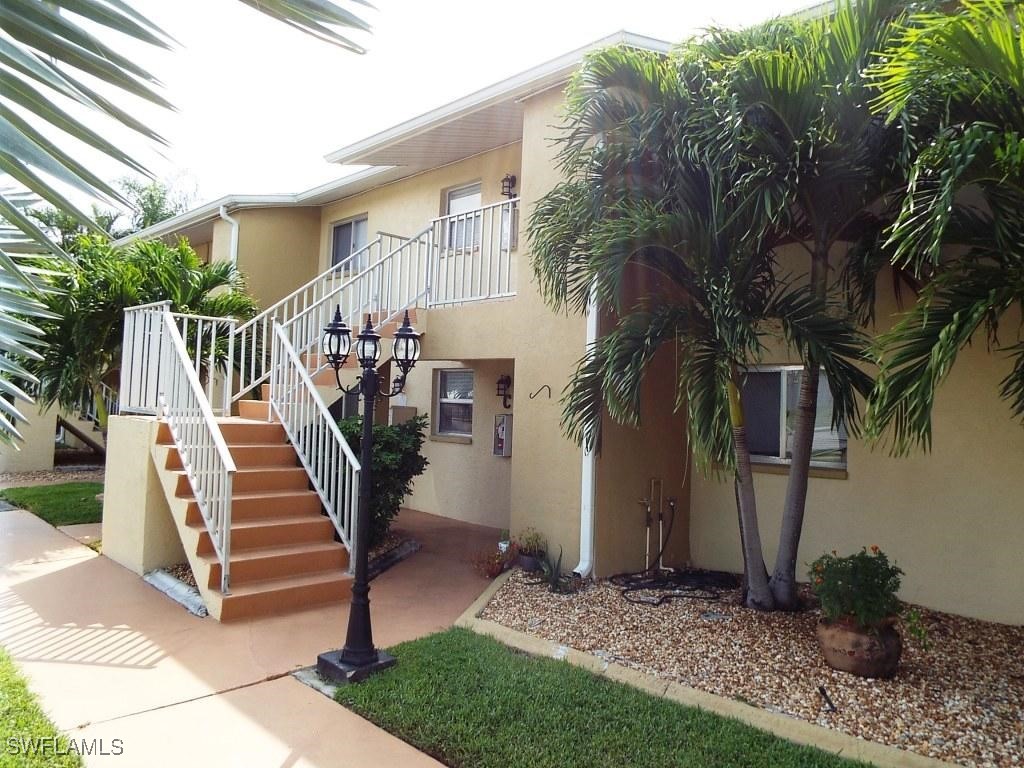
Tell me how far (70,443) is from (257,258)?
25.8ft

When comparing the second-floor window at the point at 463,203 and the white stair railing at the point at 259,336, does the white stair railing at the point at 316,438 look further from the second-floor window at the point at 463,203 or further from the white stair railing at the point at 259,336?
the second-floor window at the point at 463,203

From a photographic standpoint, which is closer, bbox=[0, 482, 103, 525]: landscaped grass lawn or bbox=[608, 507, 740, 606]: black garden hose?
bbox=[608, 507, 740, 606]: black garden hose

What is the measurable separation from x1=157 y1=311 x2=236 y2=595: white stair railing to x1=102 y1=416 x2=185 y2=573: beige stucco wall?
0.41 metres

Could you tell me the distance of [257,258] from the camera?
1322 cm

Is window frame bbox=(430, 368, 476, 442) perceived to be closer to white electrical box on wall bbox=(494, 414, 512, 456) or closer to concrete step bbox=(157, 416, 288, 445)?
white electrical box on wall bbox=(494, 414, 512, 456)

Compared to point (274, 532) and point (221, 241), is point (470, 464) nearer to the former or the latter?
point (274, 532)

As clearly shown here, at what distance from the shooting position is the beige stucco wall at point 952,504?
5.72 m

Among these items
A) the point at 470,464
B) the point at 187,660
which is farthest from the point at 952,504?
the point at 470,464

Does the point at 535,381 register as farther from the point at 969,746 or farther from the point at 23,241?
the point at 23,241

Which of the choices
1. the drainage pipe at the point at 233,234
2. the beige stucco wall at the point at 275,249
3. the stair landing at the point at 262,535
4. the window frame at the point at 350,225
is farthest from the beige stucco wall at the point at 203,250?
the stair landing at the point at 262,535

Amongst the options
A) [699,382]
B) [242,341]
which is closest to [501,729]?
[699,382]

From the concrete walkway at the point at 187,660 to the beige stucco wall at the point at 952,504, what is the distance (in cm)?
368

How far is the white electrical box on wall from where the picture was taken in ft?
32.5

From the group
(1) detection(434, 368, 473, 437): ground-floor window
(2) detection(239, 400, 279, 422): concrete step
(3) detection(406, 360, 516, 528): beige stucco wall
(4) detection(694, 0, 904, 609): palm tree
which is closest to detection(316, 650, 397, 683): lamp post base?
(4) detection(694, 0, 904, 609): palm tree
